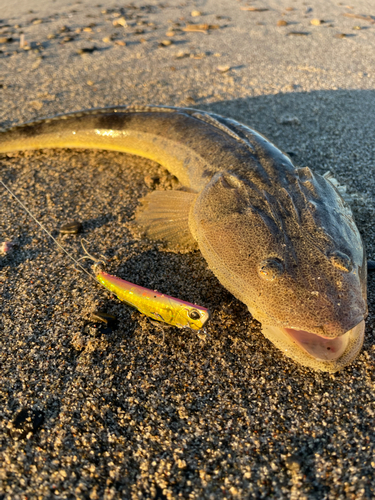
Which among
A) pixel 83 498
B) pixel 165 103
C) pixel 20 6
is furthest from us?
pixel 20 6

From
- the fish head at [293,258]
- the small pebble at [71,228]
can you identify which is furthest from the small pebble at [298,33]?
the small pebble at [71,228]

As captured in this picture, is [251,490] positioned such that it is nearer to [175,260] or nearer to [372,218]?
[175,260]

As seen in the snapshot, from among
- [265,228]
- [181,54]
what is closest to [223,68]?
[181,54]

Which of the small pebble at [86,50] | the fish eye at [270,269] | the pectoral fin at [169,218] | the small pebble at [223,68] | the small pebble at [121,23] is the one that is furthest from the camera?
the small pebble at [121,23]

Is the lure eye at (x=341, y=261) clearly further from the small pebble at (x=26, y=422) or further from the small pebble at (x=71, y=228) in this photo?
the small pebble at (x=71, y=228)

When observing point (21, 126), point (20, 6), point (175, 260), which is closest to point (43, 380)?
point (175, 260)

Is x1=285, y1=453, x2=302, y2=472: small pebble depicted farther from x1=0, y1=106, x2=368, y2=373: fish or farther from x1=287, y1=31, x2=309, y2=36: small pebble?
x1=287, y1=31, x2=309, y2=36: small pebble
